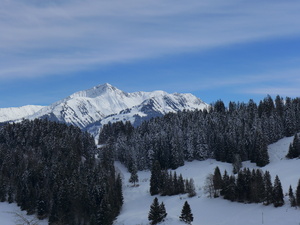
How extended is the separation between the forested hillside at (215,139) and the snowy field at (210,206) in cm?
503

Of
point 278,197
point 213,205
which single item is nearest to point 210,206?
point 213,205

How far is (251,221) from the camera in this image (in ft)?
240

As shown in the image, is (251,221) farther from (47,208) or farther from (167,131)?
(167,131)

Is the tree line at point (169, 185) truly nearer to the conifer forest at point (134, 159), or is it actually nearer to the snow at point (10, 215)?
the conifer forest at point (134, 159)

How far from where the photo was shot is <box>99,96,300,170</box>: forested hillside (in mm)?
133250

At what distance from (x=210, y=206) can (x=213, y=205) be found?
987mm

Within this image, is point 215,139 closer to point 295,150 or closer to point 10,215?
point 295,150

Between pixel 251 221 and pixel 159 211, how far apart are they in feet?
73.0

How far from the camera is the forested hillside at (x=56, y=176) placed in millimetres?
96375

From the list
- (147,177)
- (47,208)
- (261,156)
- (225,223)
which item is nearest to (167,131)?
(147,177)

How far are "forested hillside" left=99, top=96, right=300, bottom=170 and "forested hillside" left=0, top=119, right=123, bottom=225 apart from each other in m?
17.9

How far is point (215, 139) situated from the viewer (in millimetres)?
143625

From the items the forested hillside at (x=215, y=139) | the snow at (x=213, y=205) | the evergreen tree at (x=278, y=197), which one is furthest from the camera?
the forested hillside at (x=215, y=139)

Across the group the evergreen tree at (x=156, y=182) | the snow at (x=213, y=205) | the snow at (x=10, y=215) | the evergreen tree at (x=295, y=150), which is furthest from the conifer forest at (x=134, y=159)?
the snow at (x=213, y=205)
